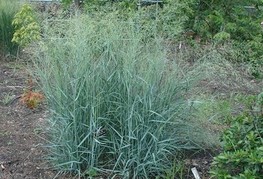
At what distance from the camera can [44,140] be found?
393 centimetres

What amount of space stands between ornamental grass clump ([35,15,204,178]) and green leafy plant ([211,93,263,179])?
1.47 feet

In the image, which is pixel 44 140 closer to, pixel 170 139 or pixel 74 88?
pixel 74 88

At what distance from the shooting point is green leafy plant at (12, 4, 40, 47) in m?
5.44

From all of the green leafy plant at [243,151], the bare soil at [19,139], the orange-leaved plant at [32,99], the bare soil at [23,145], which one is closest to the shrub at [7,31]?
the bare soil at [19,139]

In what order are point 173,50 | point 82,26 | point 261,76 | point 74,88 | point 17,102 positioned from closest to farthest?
point 74,88, point 82,26, point 173,50, point 17,102, point 261,76

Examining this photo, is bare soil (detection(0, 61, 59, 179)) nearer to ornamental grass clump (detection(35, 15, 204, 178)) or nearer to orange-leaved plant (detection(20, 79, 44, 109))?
orange-leaved plant (detection(20, 79, 44, 109))

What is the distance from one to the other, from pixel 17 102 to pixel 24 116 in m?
0.36

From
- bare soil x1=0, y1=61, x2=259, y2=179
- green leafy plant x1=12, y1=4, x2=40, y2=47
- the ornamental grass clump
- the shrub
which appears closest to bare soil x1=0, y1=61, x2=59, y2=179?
bare soil x1=0, y1=61, x2=259, y2=179

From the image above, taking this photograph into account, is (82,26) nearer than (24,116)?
Yes

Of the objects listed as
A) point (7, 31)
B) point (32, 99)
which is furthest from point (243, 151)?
point (7, 31)

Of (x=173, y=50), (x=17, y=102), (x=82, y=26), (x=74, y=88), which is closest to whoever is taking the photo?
(x=74, y=88)

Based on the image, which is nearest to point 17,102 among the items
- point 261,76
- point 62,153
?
point 62,153

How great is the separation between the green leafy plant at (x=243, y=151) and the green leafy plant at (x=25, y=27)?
261 centimetres

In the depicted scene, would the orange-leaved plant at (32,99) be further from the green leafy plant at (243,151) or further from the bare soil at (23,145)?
the green leafy plant at (243,151)
